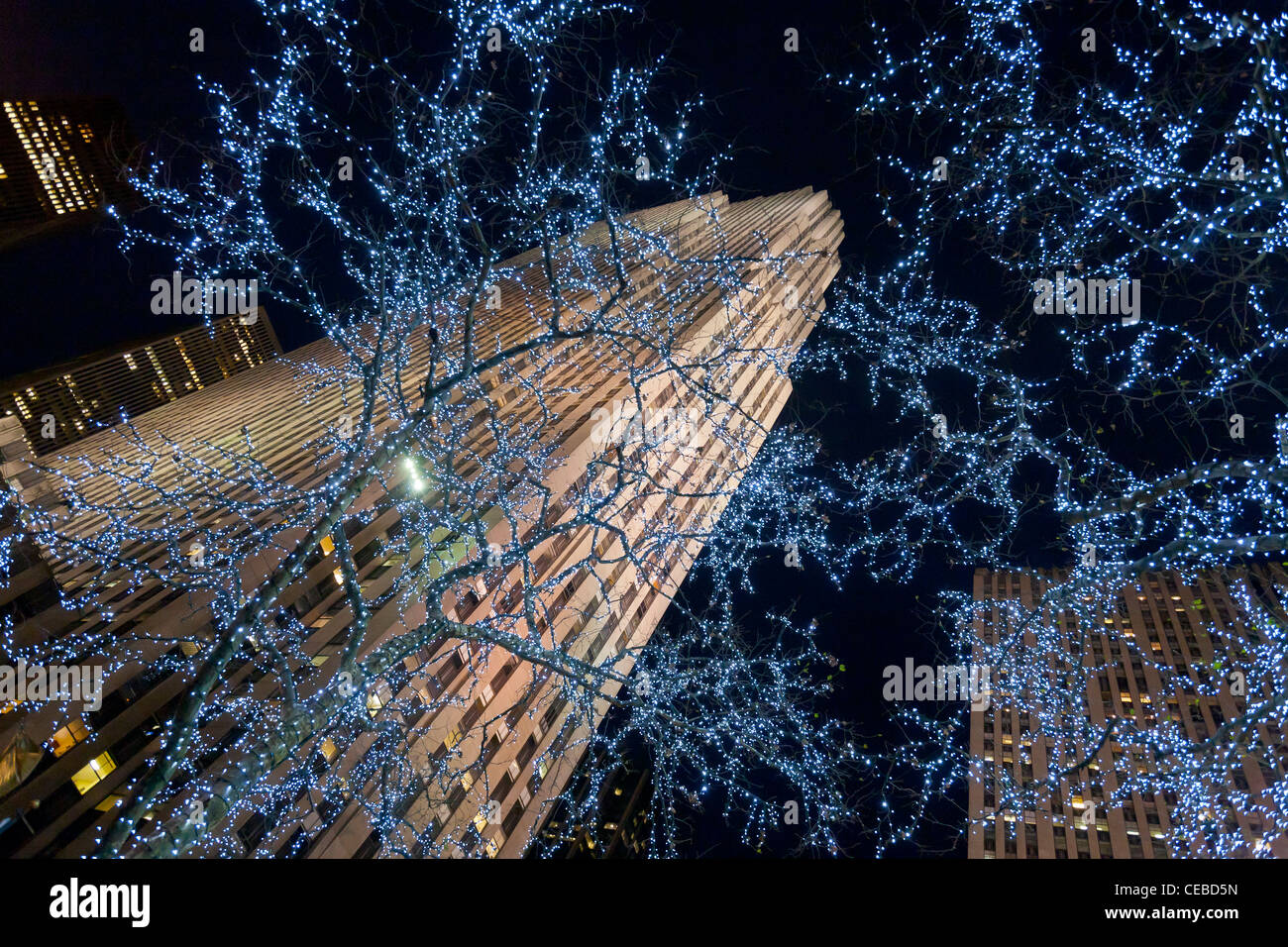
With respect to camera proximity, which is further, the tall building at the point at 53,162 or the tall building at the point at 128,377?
the tall building at the point at 128,377

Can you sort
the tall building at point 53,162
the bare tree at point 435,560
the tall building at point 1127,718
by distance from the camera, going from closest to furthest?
the bare tree at point 435,560, the tall building at point 1127,718, the tall building at point 53,162

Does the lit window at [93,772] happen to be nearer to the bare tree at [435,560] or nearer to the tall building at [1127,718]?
the bare tree at [435,560]

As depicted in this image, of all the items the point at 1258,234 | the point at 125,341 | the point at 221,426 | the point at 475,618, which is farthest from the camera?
the point at 125,341

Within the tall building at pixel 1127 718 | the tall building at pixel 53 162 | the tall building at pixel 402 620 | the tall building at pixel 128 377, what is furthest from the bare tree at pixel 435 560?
the tall building at pixel 128 377

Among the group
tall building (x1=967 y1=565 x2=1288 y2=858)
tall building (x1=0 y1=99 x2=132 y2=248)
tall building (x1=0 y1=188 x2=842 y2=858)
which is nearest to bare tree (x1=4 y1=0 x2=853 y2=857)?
tall building (x1=0 y1=188 x2=842 y2=858)

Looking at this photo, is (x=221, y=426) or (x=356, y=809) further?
(x=221, y=426)

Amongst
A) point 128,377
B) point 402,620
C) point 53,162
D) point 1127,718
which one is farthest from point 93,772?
point 128,377
